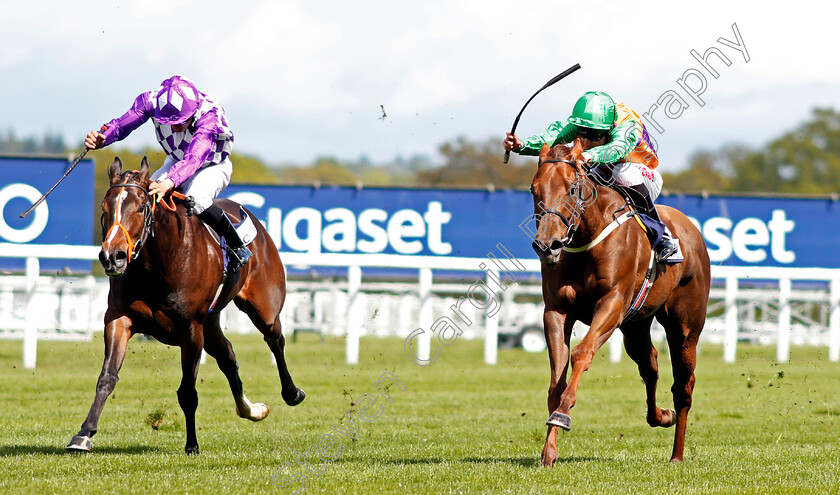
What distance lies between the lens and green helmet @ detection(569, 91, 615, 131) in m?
6.04

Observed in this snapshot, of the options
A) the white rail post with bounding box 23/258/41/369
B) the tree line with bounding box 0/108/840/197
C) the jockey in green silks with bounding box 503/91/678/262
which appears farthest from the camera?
the tree line with bounding box 0/108/840/197

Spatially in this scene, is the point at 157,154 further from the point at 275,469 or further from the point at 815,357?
the point at 815,357

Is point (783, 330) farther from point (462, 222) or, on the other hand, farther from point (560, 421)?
point (560, 421)

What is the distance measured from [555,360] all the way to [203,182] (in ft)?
8.29

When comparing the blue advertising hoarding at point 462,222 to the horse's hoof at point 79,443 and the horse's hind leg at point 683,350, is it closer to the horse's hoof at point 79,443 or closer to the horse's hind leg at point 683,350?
the horse's hind leg at point 683,350

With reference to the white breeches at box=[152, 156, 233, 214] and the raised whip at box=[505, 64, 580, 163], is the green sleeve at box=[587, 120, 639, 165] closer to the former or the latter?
the raised whip at box=[505, 64, 580, 163]

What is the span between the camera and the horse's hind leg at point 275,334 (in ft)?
23.7

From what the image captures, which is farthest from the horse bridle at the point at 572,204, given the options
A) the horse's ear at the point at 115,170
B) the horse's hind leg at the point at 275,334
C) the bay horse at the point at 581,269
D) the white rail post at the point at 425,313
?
the white rail post at the point at 425,313

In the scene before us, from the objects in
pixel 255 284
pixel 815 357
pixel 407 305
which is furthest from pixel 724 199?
pixel 255 284

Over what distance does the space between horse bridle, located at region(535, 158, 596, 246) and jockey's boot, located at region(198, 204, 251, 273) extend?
7.17 feet

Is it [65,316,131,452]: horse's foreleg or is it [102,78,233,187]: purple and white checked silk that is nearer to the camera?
[65,316,131,452]: horse's foreleg

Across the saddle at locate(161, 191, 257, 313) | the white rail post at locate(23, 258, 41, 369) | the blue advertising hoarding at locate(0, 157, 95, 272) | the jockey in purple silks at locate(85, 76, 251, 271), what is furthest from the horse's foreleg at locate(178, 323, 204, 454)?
the blue advertising hoarding at locate(0, 157, 95, 272)

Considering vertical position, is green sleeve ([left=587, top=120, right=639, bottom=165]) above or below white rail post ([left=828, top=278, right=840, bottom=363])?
above

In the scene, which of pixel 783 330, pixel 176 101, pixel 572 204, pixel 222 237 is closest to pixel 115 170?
pixel 176 101
